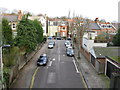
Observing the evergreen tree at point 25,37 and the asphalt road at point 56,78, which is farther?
the evergreen tree at point 25,37

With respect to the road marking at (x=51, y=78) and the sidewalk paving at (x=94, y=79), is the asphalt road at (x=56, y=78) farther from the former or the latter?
the sidewalk paving at (x=94, y=79)

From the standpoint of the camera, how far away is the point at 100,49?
22578mm

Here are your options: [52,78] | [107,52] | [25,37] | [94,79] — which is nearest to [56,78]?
[52,78]

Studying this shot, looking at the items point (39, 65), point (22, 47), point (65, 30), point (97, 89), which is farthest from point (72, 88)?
point (65, 30)

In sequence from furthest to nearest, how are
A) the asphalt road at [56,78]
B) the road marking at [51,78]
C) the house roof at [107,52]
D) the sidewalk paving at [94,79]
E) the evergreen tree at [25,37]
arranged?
the evergreen tree at [25,37] < the house roof at [107,52] < the road marking at [51,78] < the asphalt road at [56,78] < the sidewalk paving at [94,79]

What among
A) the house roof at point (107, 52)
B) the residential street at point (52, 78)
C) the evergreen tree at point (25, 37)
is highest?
the evergreen tree at point (25, 37)

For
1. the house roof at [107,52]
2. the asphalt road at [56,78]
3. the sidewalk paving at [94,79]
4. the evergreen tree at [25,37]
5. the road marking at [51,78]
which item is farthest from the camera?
the evergreen tree at [25,37]

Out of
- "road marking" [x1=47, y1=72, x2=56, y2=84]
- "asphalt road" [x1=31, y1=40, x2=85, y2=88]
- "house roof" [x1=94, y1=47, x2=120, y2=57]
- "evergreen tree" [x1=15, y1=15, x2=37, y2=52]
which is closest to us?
"asphalt road" [x1=31, y1=40, x2=85, y2=88]

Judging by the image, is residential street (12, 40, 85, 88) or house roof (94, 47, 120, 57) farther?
house roof (94, 47, 120, 57)

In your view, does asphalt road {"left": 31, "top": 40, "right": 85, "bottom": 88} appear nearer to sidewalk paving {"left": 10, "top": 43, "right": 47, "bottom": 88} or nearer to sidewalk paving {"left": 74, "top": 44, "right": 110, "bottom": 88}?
sidewalk paving {"left": 10, "top": 43, "right": 47, "bottom": 88}

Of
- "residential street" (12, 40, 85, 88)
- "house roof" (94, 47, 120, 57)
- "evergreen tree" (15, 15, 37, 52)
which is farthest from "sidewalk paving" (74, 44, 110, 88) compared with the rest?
"evergreen tree" (15, 15, 37, 52)

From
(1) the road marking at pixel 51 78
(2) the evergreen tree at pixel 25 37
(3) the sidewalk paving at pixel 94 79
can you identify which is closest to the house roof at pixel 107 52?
(3) the sidewalk paving at pixel 94 79

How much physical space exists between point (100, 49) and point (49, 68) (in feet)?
26.6

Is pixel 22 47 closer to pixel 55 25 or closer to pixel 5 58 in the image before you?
pixel 5 58
